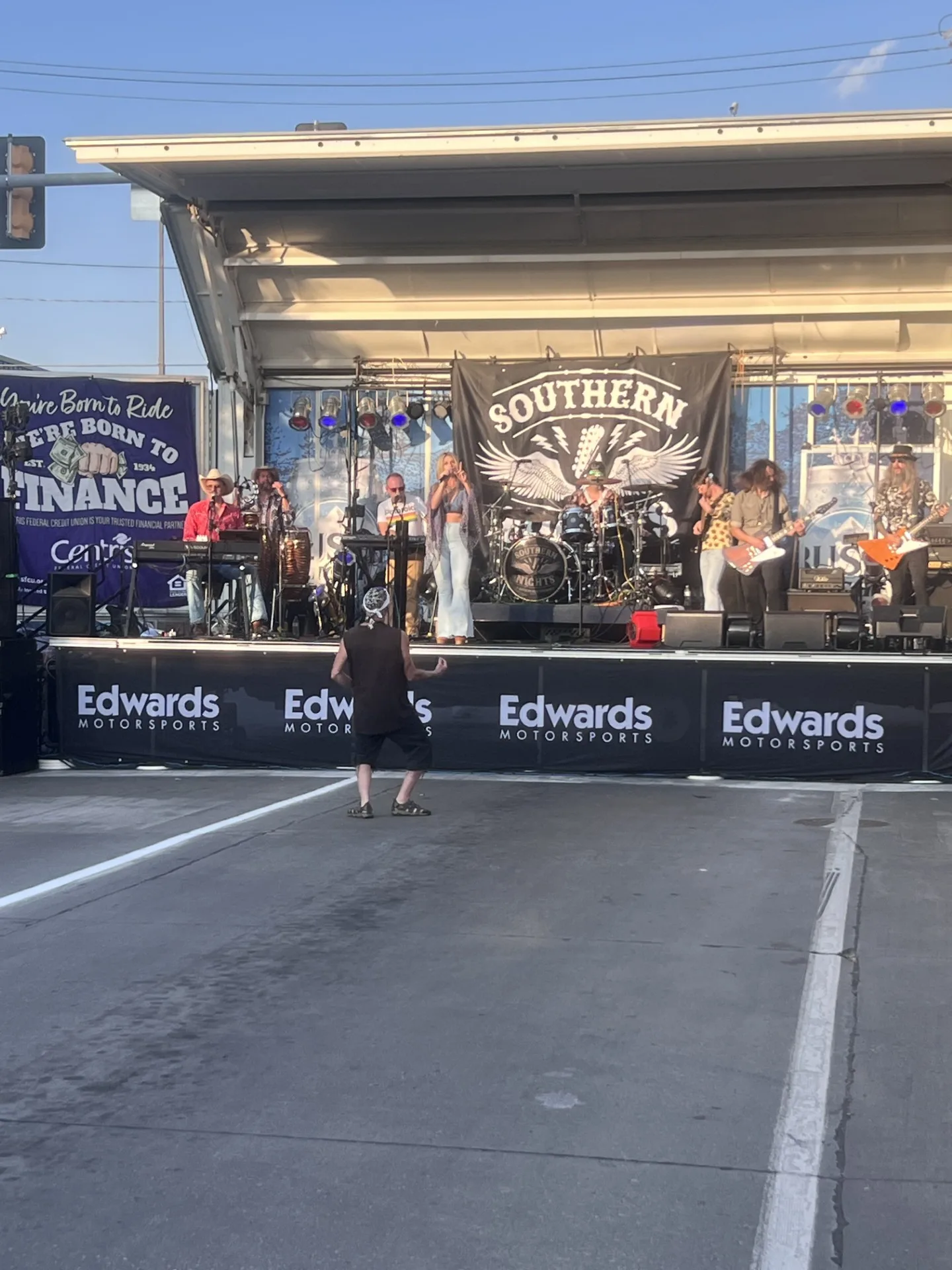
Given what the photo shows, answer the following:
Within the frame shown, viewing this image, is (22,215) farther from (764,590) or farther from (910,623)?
(910,623)

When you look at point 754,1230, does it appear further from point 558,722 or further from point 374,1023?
point 558,722

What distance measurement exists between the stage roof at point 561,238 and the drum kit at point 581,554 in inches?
85.3

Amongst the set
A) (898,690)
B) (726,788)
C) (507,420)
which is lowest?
(726,788)

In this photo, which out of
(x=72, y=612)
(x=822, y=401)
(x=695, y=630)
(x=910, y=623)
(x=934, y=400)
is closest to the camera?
(x=695, y=630)

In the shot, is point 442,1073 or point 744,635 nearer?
point 442,1073

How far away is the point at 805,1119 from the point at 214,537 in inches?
451

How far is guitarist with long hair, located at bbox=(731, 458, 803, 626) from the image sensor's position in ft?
53.7

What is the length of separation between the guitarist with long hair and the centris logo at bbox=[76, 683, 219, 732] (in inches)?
252

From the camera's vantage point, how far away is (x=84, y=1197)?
11.8 ft

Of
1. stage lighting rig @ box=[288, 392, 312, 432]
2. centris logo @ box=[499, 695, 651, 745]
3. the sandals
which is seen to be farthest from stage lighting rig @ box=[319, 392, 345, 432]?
the sandals

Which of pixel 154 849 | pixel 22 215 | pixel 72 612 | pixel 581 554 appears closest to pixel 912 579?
pixel 581 554

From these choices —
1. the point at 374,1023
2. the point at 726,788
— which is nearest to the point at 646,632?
the point at 726,788

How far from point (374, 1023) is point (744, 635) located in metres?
8.72

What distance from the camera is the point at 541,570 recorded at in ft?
53.9
